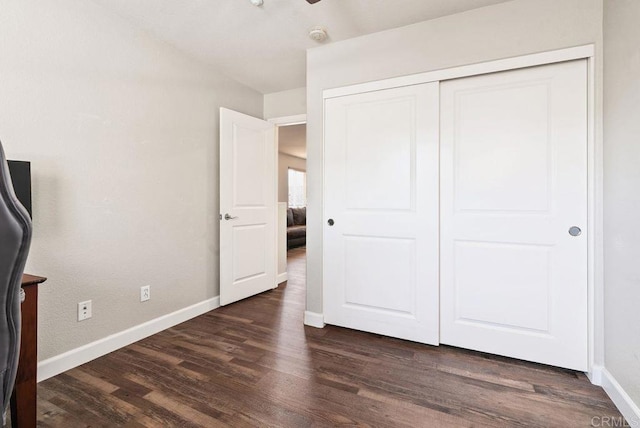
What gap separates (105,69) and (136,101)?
260 mm

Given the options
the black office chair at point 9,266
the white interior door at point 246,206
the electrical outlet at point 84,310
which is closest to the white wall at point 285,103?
the white interior door at point 246,206

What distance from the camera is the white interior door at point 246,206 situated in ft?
9.73

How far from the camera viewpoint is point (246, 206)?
319 cm

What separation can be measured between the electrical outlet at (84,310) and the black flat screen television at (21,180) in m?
0.77

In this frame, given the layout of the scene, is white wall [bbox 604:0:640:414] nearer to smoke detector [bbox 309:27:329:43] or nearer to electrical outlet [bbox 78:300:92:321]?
smoke detector [bbox 309:27:329:43]

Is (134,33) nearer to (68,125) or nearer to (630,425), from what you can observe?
(68,125)

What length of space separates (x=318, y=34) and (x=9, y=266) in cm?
237

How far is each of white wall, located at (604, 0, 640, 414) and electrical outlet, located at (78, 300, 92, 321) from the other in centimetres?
298

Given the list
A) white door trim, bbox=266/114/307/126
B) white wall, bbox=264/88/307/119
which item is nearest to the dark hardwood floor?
white door trim, bbox=266/114/307/126

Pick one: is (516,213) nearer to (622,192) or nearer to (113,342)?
(622,192)

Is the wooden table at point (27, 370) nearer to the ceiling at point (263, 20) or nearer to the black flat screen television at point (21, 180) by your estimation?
the black flat screen television at point (21, 180)

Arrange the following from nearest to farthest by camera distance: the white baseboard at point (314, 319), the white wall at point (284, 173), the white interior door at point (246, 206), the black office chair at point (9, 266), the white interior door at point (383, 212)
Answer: the black office chair at point (9, 266) < the white interior door at point (383, 212) < the white baseboard at point (314, 319) < the white interior door at point (246, 206) < the white wall at point (284, 173)

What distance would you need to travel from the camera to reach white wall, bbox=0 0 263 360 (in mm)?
1735

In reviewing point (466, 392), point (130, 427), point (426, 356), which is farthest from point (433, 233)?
point (130, 427)
